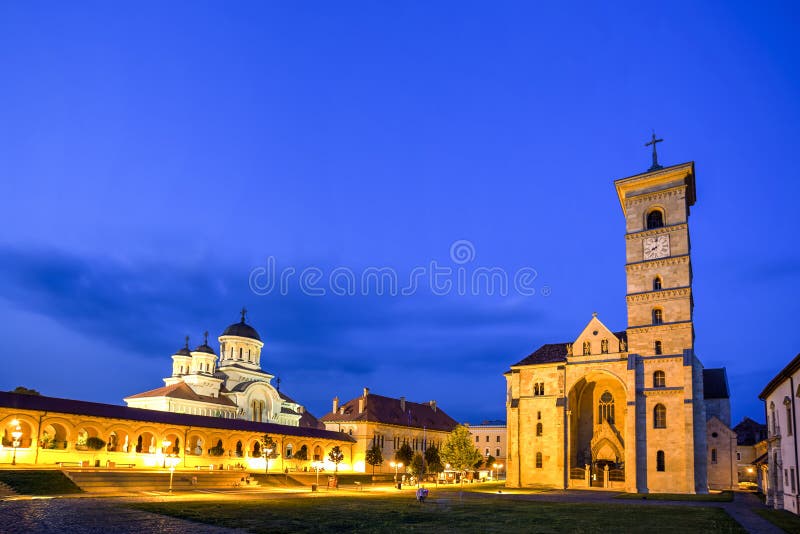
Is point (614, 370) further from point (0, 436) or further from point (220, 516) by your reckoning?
point (0, 436)

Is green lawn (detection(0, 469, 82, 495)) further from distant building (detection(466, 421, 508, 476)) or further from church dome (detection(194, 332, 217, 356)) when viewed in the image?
distant building (detection(466, 421, 508, 476))

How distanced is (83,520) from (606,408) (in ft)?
159

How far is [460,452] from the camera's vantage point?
67250 mm

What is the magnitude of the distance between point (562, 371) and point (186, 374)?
5619cm

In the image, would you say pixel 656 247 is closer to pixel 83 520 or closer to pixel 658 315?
pixel 658 315

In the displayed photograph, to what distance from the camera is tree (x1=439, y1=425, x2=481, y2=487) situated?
6712cm

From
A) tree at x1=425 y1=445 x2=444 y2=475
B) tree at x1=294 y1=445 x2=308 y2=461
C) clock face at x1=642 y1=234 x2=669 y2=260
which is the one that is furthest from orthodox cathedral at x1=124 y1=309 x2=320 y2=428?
clock face at x1=642 y1=234 x2=669 y2=260

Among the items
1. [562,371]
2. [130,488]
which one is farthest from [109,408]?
[562,371]

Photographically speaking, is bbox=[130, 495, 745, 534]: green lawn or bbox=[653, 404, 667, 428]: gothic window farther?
bbox=[653, 404, 667, 428]: gothic window

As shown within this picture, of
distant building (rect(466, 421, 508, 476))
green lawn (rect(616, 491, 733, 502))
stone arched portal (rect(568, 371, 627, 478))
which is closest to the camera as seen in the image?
green lawn (rect(616, 491, 733, 502))

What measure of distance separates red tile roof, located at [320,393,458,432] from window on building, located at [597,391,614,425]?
28748mm

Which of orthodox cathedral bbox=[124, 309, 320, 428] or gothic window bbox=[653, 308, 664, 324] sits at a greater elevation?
gothic window bbox=[653, 308, 664, 324]

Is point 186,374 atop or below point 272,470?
atop

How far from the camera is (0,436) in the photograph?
42125 mm
